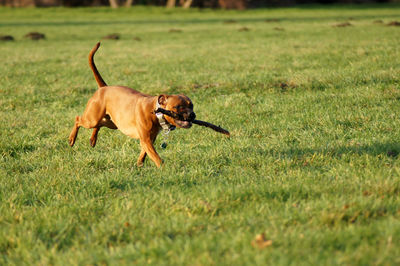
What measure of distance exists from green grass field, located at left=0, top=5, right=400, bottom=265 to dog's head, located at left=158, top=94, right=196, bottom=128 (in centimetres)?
54

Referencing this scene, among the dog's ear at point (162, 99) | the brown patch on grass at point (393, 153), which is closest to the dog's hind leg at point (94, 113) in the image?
the dog's ear at point (162, 99)

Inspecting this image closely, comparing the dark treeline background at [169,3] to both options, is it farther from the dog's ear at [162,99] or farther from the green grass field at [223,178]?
the dog's ear at [162,99]

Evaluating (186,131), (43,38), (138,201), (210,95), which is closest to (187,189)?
(138,201)

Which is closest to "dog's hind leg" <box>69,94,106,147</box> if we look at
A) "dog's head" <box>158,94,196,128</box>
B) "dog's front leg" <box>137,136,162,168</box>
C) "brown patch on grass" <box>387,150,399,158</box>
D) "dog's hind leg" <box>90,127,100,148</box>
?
"dog's hind leg" <box>90,127,100,148</box>

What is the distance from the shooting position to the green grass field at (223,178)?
2.91 metres

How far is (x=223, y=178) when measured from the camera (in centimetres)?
429

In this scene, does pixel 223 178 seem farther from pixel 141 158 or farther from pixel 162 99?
pixel 141 158

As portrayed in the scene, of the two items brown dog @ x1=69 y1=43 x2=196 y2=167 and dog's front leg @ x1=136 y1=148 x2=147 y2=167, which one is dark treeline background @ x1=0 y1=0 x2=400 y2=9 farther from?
dog's front leg @ x1=136 y1=148 x2=147 y2=167

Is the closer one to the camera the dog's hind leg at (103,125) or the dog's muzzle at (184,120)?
the dog's muzzle at (184,120)

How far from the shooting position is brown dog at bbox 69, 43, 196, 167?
440cm

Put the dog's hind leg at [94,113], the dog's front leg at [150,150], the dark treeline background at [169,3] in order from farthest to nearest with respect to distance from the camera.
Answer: the dark treeline background at [169,3] → the dog's hind leg at [94,113] → the dog's front leg at [150,150]

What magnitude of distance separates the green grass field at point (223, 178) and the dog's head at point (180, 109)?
21.2 inches

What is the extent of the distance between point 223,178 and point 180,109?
83 centimetres

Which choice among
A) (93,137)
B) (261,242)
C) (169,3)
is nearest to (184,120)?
(261,242)
